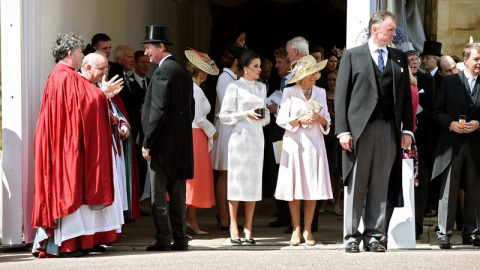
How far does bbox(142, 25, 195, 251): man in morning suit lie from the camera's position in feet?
30.3

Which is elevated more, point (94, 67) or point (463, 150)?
point (94, 67)

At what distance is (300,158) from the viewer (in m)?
9.88

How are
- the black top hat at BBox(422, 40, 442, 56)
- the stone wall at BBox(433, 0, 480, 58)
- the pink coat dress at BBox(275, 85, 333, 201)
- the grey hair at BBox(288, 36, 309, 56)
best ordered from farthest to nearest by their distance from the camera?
the stone wall at BBox(433, 0, 480, 58) → the black top hat at BBox(422, 40, 442, 56) → the grey hair at BBox(288, 36, 309, 56) → the pink coat dress at BBox(275, 85, 333, 201)

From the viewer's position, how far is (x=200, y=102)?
10539 millimetres

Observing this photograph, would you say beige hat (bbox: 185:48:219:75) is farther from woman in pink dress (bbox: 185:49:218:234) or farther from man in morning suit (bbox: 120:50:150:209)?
man in morning suit (bbox: 120:50:150:209)

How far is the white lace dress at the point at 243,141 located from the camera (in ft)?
32.8

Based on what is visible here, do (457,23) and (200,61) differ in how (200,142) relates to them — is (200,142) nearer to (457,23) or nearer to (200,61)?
(200,61)

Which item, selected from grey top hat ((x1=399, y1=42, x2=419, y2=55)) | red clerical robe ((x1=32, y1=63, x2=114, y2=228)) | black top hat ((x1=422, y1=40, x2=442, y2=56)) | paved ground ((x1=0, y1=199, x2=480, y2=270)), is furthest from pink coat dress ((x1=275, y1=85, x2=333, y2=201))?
black top hat ((x1=422, y1=40, x2=442, y2=56))

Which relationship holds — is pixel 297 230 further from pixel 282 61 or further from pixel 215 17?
pixel 215 17

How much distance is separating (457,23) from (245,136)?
17.4 ft

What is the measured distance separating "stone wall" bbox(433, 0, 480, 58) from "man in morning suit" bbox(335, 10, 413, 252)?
17.8ft

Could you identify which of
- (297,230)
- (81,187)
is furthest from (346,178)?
(81,187)

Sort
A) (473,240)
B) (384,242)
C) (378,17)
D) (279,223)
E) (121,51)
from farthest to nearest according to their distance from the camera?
(121,51), (279,223), (473,240), (384,242), (378,17)

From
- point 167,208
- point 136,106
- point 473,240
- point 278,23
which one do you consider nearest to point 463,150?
point 473,240
